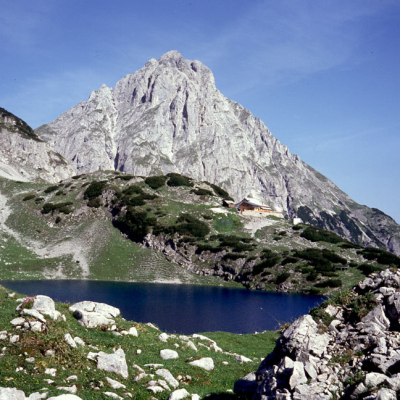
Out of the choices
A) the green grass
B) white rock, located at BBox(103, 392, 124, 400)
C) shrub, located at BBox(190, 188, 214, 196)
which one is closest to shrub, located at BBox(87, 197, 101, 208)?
shrub, located at BBox(190, 188, 214, 196)

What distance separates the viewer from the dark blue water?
155 ft

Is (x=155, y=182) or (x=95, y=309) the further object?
(x=155, y=182)

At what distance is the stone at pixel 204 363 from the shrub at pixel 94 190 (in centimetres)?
11605

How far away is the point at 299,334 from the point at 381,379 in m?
3.14

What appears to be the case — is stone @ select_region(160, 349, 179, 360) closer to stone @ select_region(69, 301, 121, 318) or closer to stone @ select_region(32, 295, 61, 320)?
stone @ select_region(69, 301, 121, 318)

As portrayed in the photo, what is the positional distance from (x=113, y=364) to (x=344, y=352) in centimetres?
1105

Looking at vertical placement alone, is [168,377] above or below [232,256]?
below

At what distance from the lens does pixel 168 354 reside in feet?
67.3

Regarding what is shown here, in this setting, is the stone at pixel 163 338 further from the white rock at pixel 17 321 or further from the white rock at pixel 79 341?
the white rock at pixel 17 321

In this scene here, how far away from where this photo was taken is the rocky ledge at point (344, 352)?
11062 mm

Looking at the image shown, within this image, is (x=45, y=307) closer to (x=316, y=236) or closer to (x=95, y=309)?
(x=95, y=309)

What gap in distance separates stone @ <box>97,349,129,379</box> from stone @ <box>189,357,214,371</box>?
4.89 meters

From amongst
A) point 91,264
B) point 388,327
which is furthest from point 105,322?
point 91,264

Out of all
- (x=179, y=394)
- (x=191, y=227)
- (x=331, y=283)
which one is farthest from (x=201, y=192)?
(x=179, y=394)
